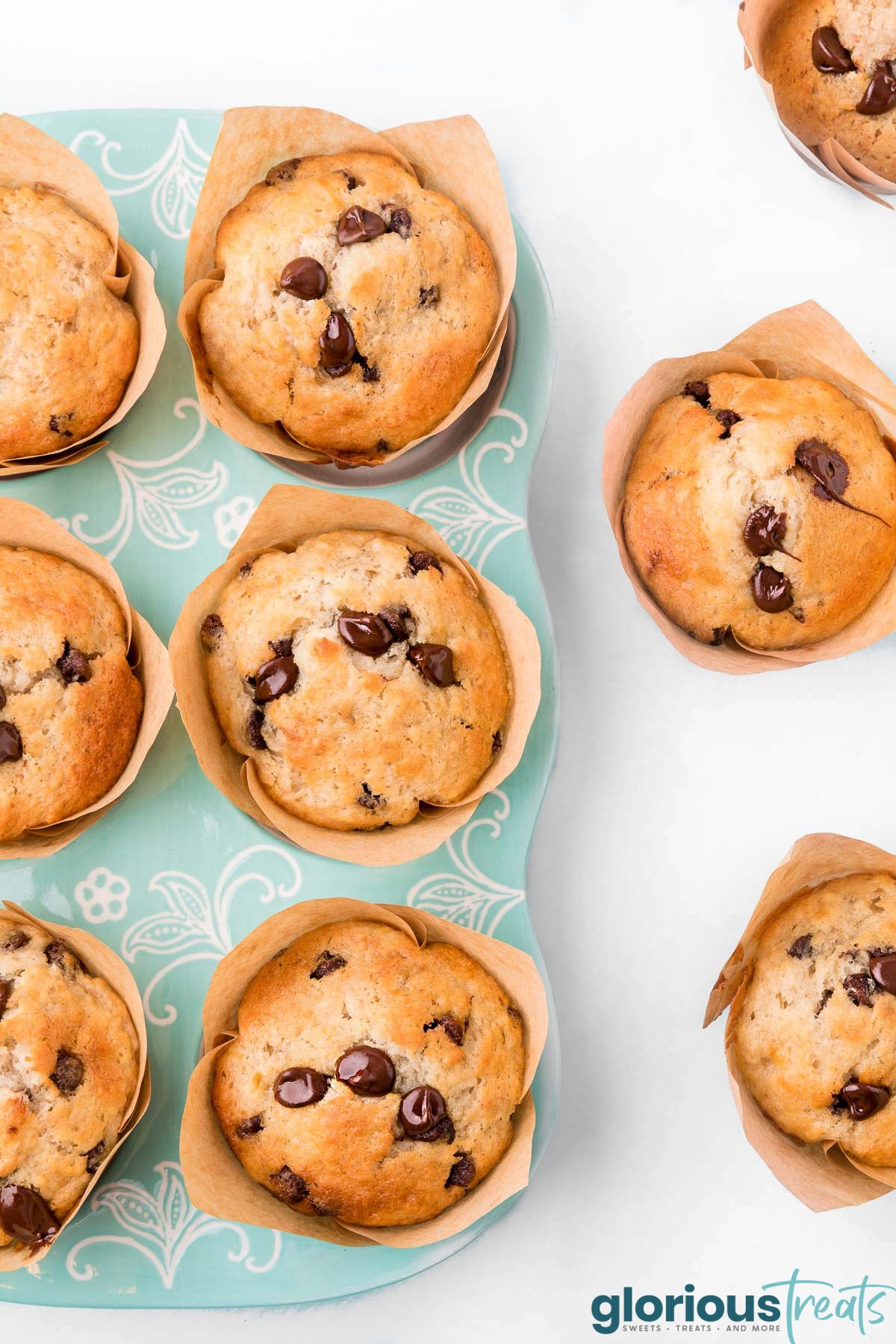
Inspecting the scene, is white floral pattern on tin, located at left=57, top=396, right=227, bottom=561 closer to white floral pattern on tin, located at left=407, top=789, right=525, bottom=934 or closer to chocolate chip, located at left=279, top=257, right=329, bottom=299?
chocolate chip, located at left=279, top=257, right=329, bottom=299

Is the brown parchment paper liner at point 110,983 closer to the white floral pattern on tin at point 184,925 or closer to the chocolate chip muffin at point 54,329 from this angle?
the white floral pattern on tin at point 184,925

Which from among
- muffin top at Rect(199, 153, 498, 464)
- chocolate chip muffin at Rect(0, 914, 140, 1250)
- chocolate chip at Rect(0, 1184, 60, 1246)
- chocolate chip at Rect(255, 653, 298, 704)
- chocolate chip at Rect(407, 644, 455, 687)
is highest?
muffin top at Rect(199, 153, 498, 464)

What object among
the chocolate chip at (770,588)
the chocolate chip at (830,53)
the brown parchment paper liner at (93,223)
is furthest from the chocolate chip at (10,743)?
the chocolate chip at (830,53)

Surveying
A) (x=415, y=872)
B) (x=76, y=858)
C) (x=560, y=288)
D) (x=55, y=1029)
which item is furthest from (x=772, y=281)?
(x=55, y=1029)

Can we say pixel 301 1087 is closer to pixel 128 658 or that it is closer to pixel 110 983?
pixel 110 983

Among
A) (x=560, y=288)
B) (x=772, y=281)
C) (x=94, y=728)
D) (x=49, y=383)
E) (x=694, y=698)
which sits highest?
(x=772, y=281)

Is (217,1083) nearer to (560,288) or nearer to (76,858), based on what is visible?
(76,858)

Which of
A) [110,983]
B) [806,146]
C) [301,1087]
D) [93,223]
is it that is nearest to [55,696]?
[110,983]

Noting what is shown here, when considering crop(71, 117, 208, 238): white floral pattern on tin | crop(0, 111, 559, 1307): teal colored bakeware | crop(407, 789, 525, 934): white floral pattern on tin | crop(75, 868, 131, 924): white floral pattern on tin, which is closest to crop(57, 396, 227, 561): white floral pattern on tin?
crop(0, 111, 559, 1307): teal colored bakeware
